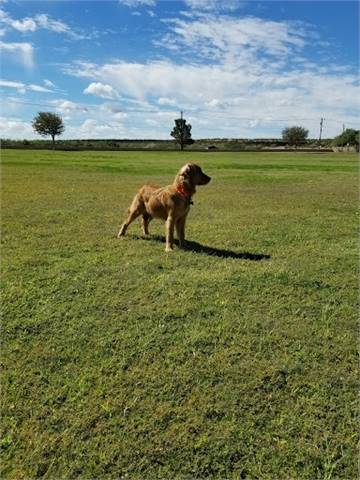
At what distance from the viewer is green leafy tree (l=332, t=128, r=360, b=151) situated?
97.6 m

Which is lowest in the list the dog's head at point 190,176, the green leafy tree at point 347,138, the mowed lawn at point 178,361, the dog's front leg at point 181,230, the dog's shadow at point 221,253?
the mowed lawn at point 178,361

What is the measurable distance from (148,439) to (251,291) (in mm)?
2790

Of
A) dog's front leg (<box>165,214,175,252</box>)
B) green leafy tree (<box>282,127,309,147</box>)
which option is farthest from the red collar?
green leafy tree (<box>282,127,309,147</box>)

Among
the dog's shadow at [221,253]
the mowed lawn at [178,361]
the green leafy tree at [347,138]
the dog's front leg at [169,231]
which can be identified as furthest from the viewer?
the green leafy tree at [347,138]

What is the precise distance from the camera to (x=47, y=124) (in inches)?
4060

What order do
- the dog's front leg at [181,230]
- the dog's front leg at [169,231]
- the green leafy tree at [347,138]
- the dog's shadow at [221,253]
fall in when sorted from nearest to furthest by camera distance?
the dog's shadow at [221,253]
the dog's front leg at [169,231]
the dog's front leg at [181,230]
the green leafy tree at [347,138]

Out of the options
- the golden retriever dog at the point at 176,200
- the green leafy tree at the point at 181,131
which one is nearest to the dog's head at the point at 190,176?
the golden retriever dog at the point at 176,200

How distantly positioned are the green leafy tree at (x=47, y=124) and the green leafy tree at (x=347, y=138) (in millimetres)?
73133

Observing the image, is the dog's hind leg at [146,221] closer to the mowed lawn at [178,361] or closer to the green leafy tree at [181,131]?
the mowed lawn at [178,361]

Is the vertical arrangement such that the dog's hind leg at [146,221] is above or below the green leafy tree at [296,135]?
below

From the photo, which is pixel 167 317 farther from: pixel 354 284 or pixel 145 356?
pixel 354 284

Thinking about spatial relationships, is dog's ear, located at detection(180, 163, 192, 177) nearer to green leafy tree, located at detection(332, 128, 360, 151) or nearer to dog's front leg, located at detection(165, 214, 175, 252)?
dog's front leg, located at detection(165, 214, 175, 252)

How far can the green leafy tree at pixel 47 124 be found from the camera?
103 m

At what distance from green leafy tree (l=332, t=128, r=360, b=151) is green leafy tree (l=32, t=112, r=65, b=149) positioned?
73133 mm
